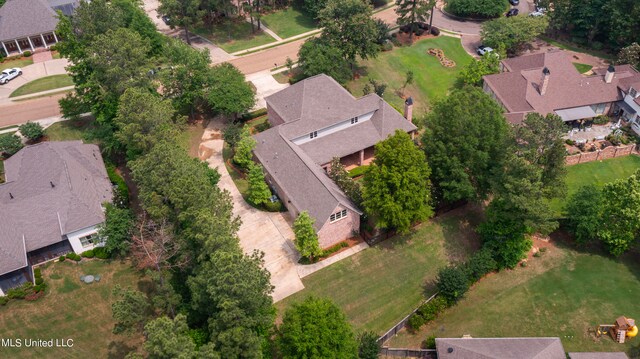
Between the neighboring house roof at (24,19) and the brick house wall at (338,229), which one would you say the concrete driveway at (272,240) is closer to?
the brick house wall at (338,229)

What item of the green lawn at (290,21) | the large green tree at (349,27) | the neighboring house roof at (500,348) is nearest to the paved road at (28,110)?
the green lawn at (290,21)

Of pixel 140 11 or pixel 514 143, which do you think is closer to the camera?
pixel 514 143

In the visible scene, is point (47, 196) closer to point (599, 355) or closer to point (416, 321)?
point (416, 321)

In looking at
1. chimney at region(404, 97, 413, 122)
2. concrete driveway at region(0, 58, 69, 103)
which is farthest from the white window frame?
concrete driveway at region(0, 58, 69, 103)

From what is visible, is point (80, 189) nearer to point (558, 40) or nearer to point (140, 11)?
point (140, 11)

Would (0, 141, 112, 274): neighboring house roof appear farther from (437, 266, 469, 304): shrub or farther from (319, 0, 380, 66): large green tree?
(319, 0, 380, 66): large green tree

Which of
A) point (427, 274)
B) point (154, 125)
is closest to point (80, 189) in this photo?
point (154, 125)

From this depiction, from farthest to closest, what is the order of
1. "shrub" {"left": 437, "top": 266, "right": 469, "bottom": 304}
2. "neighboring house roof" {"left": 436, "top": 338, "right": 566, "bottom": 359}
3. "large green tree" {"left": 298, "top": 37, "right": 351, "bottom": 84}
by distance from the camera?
"large green tree" {"left": 298, "top": 37, "right": 351, "bottom": 84} < "shrub" {"left": 437, "top": 266, "right": 469, "bottom": 304} < "neighboring house roof" {"left": 436, "top": 338, "right": 566, "bottom": 359}
